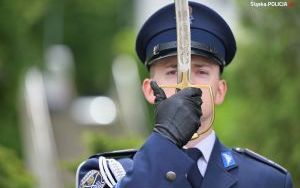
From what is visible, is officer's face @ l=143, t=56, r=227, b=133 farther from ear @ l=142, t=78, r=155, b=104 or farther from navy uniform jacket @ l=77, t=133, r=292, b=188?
navy uniform jacket @ l=77, t=133, r=292, b=188

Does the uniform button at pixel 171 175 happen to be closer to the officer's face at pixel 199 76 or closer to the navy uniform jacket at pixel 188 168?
the navy uniform jacket at pixel 188 168

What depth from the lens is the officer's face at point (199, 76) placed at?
321 centimetres

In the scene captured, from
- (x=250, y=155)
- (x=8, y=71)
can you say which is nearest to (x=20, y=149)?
(x=8, y=71)

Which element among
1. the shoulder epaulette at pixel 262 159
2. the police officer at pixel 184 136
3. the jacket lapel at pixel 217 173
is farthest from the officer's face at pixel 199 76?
the shoulder epaulette at pixel 262 159

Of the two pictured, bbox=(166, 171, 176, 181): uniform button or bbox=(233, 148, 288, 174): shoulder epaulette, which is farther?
bbox=(233, 148, 288, 174): shoulder epaulette

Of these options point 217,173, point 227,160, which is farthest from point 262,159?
point 217,173

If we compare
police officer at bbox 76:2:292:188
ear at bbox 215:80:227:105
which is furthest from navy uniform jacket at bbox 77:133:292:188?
ear at bbox 215:80:227:105

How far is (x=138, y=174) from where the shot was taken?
3.04 m

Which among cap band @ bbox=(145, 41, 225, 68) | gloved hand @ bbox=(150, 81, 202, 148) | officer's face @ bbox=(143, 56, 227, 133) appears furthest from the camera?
cap band @ bbox=(145, 41, 225, 68)

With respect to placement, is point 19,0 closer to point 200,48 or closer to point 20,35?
point 20,35

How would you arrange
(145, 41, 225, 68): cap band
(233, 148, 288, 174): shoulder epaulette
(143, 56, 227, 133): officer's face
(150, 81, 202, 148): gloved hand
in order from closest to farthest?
(150, 81, 202, 148): gloved hand < (143, 56, 227, 133): officer's face < (145, 41, 225, 68): cap band < (233, 148, 288, 174): shoulder epaulette

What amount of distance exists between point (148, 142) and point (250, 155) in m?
0.62

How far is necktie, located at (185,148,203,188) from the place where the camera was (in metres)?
3.24

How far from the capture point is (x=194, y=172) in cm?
327
